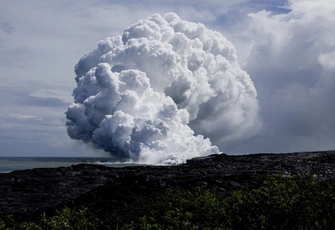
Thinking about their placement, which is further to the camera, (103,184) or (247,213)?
(103,184)

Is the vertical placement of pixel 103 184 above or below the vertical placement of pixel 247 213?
above

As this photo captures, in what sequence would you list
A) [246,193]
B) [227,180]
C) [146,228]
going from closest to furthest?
1. [146,228]
2. [246,193]
3. [227,180]

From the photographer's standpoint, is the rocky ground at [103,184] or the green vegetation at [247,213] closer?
the green vegetation at [247,213]

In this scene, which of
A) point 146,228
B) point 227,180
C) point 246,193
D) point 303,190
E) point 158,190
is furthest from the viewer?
point 227,180

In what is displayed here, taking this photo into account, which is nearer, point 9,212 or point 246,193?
point 246,193

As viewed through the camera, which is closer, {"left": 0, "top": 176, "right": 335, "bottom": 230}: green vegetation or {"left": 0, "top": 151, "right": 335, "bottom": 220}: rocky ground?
{"left": 0, "top": 176, "right": 335, "bottom": 230}: green vegetation

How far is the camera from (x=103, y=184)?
28891 mm

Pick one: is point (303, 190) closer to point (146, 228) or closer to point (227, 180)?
point (146, 228)

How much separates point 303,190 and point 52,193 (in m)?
15.0

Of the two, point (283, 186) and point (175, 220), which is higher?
point (283, 186)

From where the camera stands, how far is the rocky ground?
897 inches

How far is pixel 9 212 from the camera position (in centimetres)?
2231

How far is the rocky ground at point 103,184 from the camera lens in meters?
22.8

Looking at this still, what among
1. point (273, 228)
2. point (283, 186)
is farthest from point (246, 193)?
point (273, 228)
